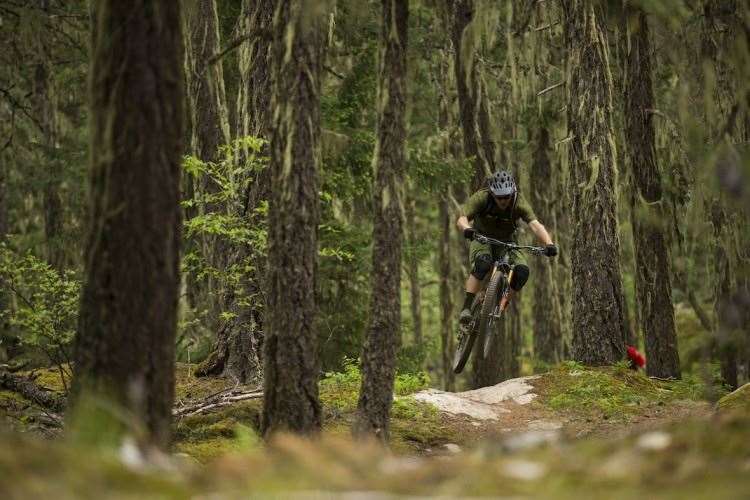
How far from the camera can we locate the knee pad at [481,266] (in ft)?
36.8

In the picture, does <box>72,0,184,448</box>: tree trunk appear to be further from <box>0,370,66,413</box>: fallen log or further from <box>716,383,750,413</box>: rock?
<box>716,383,750,413</box>: rock

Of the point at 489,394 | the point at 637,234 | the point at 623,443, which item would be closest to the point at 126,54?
the point at 623,443

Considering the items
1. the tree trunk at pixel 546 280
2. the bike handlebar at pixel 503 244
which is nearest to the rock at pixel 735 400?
the bike handlebar at pixel 503 244

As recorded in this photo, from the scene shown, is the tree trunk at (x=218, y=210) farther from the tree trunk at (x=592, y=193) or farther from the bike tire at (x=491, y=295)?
the tree trunk at (x=592, y=193)

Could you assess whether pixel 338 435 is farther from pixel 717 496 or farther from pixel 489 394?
pixel 717 496

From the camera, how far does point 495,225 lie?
11203 mm

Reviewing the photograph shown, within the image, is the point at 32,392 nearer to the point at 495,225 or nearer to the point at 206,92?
the point at 206,92

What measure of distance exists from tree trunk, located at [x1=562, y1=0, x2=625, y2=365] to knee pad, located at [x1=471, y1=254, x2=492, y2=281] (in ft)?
5.54

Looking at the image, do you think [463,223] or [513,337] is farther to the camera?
[513,337]

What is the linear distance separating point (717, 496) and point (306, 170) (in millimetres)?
4216

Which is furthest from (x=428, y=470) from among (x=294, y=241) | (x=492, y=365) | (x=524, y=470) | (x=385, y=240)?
(x=492, y=365)

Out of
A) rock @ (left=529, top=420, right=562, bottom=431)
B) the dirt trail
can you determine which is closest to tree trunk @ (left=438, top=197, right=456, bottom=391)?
the dirt trail

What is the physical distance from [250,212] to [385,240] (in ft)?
10.5

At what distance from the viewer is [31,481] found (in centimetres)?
321
